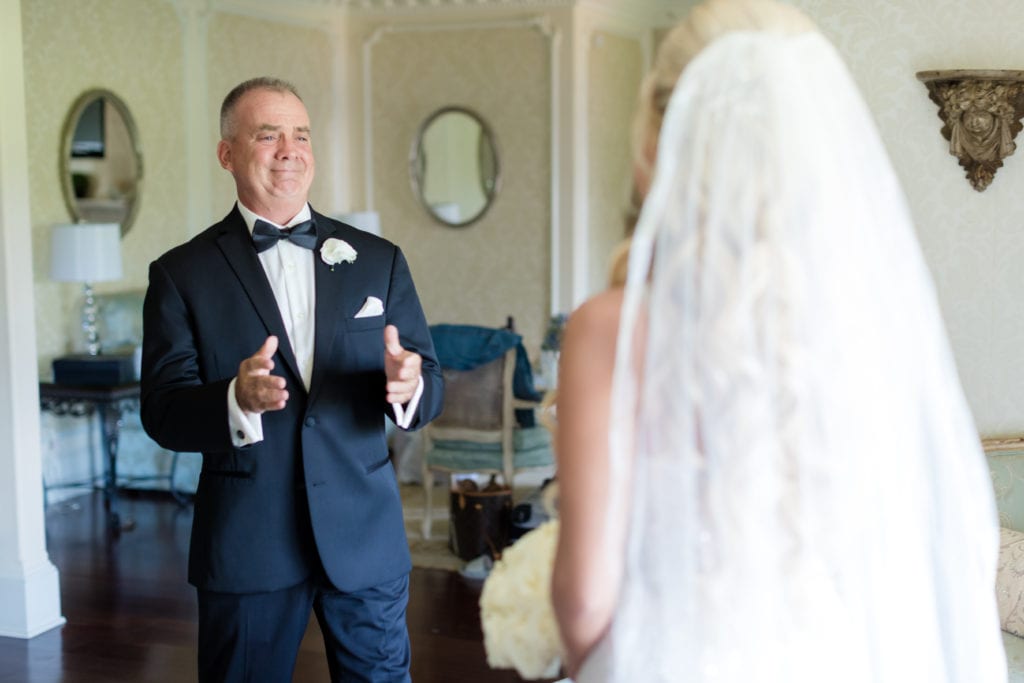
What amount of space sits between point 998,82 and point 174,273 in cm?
239

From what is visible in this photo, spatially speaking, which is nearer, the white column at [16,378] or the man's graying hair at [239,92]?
the man's graying hair at [239,92]

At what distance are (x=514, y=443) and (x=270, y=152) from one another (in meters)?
3.55

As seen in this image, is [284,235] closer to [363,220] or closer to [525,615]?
[525,615]

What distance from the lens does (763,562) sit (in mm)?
1374

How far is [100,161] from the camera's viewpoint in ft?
23.1

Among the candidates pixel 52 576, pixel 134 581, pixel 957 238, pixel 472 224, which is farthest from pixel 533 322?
pixel 957 238

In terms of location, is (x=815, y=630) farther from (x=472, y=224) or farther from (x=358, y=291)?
(x=472, y=224)

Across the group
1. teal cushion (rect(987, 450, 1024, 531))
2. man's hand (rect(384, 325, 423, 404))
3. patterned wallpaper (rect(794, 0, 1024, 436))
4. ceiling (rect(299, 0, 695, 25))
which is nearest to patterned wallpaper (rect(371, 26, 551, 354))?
ceiling (rect(299, 0, 695, 25))

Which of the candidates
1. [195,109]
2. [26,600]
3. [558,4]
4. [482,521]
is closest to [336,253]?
[26,600]

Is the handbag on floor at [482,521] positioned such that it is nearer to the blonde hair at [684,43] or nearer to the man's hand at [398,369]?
the man's hand at [398,369]

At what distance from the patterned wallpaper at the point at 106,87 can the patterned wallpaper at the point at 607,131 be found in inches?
123

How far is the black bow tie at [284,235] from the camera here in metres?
2.43

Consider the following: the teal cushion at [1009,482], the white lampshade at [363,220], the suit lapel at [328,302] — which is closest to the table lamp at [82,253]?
the white lampshade at [363,220]

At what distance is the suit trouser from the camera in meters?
2.35
